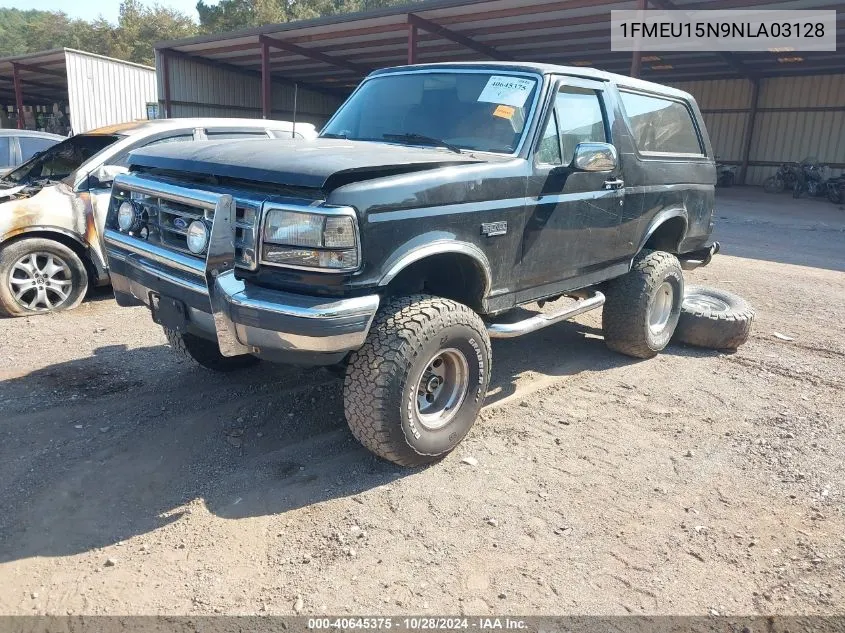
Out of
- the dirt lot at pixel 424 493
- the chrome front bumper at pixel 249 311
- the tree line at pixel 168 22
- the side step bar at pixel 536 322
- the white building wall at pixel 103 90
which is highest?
the tree line at pixel 168 22

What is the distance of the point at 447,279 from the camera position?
150 inches

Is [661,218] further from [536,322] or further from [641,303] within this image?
[536,322]

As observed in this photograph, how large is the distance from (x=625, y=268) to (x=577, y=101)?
1.40 metres

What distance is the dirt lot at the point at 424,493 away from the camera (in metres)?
2.61

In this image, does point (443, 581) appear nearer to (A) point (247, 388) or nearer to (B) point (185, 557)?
(B) point (185, 557)

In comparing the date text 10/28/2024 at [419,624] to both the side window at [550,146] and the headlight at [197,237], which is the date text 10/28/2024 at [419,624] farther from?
the side window at [550,146]

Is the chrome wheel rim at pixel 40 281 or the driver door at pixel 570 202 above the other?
the driver door at pixel 570 202

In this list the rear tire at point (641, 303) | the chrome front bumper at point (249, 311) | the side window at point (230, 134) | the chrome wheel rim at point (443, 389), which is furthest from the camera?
the side window at point (230, 134)

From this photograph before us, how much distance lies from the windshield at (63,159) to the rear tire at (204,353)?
3118 mm

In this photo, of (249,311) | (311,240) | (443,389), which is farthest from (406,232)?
(443,389)

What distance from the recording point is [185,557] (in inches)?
109

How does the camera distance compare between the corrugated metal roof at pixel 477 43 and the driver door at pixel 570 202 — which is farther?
the corrugated metal roof at pixel 477 43

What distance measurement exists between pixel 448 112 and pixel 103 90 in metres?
22.0

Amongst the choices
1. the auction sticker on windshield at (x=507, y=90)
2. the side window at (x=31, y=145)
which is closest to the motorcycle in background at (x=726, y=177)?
the side window at (x=31, y=145)
